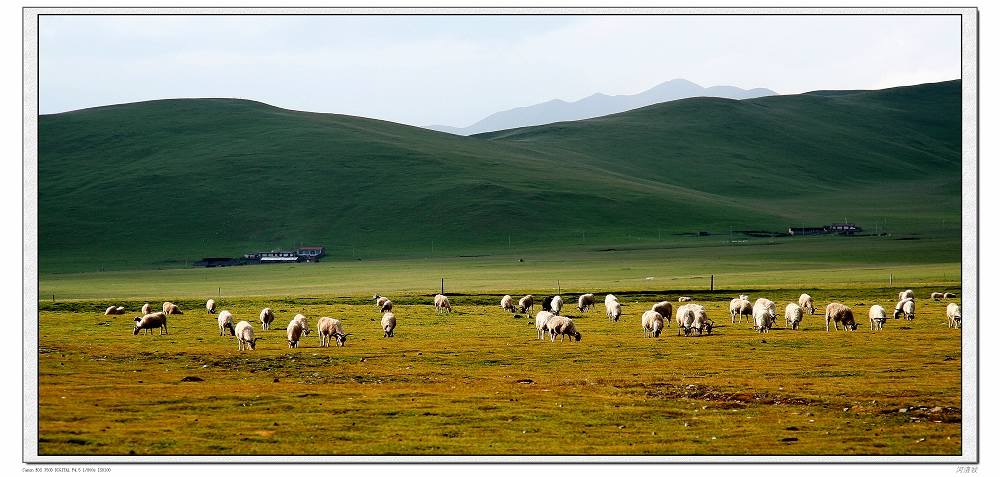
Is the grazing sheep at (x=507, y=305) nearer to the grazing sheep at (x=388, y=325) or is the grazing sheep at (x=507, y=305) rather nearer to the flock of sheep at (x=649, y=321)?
the flock of sheep at (x=649, y=321)

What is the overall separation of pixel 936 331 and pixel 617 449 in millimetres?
22532

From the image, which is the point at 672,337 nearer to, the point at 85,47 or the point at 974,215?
the point at 974,215

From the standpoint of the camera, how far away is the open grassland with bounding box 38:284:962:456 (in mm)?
19000

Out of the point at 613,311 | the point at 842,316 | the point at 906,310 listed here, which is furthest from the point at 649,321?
the point at 906,310

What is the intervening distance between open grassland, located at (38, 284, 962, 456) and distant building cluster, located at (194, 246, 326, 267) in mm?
82948

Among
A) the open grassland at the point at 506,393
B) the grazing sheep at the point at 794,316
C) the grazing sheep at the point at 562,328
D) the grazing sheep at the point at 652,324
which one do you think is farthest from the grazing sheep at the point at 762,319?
the grazing sheep at the point at 562,328

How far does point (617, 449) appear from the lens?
1850 centimetres

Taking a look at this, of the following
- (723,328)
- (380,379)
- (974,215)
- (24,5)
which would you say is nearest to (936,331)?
(723,328)

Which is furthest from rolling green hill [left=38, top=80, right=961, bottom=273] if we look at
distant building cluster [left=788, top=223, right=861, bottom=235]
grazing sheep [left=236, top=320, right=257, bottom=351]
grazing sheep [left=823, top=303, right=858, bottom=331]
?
grazing sheep [left=823, top=303, right=858, bottom=331]

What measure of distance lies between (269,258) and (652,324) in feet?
301

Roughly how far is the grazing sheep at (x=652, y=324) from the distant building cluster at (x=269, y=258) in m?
88.4

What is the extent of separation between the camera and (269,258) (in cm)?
12288

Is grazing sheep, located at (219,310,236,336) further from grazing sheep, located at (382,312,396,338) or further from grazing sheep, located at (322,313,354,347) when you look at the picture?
grazing sheep, located at (382,312,396,338)
